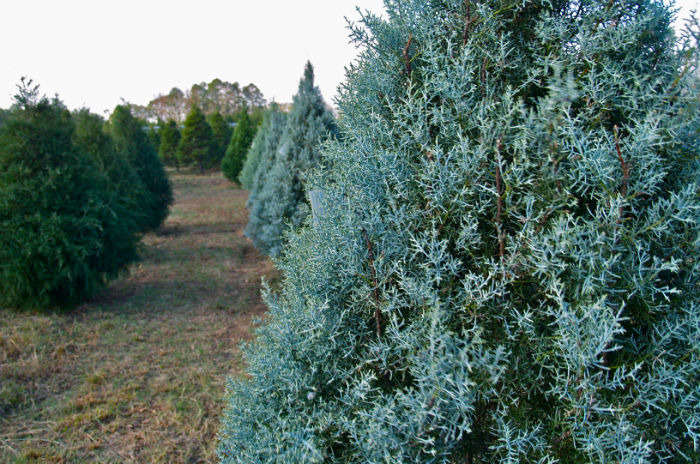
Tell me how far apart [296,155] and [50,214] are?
11.6ft

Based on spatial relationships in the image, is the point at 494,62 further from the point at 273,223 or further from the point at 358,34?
the point at 273,223

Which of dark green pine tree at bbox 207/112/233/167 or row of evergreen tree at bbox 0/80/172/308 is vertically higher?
dark green pine tree at bbox 207/112/233/167

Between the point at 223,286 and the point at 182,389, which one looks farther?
the point at 223,286

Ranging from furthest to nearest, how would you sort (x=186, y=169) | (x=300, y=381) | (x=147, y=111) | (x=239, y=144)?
(x=147, y=111) < (x=186, y=169) < (x=239, y=144) < (x=300, y=381)

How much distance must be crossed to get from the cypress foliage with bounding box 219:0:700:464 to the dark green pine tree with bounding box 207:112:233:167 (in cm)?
2771

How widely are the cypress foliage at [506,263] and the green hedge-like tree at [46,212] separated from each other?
543cm

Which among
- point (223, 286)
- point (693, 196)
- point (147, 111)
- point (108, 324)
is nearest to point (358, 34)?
point (693, 196)

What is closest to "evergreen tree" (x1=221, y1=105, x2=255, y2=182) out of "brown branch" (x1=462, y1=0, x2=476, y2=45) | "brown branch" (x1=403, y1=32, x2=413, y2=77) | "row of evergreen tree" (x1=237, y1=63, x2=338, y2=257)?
"row of evergreen tree" (x1=237, y1=63, x2=338, y2=257)

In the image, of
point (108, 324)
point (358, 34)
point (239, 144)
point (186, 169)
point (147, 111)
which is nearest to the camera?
point (358, 34)

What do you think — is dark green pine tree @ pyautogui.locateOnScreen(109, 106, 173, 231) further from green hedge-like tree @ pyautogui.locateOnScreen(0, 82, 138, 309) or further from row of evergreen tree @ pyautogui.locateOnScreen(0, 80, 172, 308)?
green hedge-like tree @ pyautogui.locateOnScreen(0, 82, 138, 309)

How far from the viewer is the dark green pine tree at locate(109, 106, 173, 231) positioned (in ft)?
35.3

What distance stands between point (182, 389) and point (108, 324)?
2199mm

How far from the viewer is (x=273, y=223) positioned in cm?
721

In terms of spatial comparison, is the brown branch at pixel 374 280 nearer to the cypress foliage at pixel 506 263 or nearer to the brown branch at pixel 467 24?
the cypress foliage at pixel 506 263
